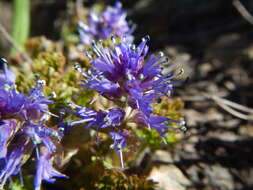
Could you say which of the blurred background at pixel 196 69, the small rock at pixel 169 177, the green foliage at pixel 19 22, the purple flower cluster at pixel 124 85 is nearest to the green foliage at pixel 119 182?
the blurred background at pixel 196 69

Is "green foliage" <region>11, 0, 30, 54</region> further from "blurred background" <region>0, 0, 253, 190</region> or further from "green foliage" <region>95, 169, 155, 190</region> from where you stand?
"green foliage" <region>95, 169, 155, 190</region>

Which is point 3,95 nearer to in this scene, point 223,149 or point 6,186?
point 6,186

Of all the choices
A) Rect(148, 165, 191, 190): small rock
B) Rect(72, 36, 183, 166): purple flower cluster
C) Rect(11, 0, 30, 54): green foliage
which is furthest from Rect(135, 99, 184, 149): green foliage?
Rect(11, 0, 30, 54): green foliage

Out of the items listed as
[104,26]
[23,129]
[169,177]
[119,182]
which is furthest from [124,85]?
[104,26]

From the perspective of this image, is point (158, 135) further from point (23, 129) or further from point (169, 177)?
point (23, 129)

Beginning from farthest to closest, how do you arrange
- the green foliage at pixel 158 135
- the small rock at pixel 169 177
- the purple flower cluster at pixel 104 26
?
the purple flower cluster at pixel 104 26
the small rock at pixel 169 177
the green foliage at pixel 158 135

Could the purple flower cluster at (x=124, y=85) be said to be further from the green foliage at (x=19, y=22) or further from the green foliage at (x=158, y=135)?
the green foliage at (x=19, y=22)
